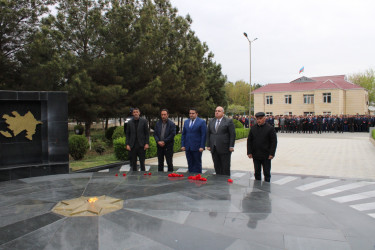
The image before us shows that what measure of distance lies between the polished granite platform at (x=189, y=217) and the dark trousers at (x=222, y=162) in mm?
268

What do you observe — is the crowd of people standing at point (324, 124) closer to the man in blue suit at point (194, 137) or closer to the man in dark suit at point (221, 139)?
the man in blue suit at point (194, 137)

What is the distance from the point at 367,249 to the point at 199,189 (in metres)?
2.59

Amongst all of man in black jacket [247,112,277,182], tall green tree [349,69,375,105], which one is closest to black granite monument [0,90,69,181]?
man in black jacket [247,112,277,182]

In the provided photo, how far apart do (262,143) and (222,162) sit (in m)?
0.91

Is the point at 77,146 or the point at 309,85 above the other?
the point at 309,85

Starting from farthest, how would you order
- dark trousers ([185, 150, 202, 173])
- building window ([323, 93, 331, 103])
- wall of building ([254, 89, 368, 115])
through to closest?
building window ([323, 93, 331, 103]) → wall of building ([254, 89, 368, 115]) → dark trousers ([185, 150, 202, 173])

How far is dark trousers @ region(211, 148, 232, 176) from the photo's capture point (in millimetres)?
5980

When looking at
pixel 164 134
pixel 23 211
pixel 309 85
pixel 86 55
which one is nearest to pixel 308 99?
pixel 309 85

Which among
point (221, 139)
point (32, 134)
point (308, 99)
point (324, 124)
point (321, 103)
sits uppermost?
point (308, 99)

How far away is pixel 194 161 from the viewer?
6.61 m

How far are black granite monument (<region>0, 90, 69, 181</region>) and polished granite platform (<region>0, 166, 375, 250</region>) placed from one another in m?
0.80

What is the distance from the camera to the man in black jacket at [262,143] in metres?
5.55

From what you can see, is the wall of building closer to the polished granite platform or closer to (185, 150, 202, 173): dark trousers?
the polished granite platform

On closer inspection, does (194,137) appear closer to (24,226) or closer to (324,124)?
(24,226)
